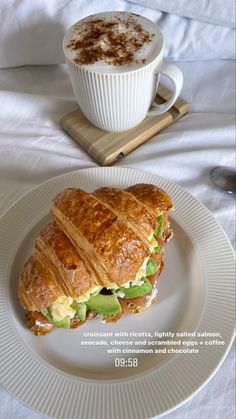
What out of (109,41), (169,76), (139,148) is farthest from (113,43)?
(139,148)

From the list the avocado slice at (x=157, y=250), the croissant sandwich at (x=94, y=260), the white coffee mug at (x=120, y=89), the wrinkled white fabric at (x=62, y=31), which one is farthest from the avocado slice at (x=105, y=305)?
the wrinkled white fabric at (x=62, y=31)

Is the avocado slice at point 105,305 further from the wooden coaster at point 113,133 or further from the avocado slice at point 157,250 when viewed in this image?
the wooden coaster at point 113,133

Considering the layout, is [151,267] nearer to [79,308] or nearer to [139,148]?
[79,308]

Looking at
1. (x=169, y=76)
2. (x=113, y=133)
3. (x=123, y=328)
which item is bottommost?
(x=123, y=328)

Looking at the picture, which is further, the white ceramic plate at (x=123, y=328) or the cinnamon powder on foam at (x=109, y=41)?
the cinnamon powder on foam at (x=109, y=41)

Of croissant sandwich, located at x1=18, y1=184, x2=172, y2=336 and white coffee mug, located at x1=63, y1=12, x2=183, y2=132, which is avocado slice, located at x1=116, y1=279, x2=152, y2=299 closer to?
croissant sandwich, located at x1=18, y1=184, x2=172, y2=336

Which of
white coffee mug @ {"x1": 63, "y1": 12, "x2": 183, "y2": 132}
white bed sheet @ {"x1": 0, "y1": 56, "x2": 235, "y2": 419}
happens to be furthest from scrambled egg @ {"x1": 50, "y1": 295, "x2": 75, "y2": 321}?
white coffee mug @ {"x1": 63, "y1": 12, "x2": 183, "y2": 132}
